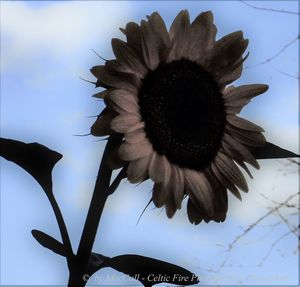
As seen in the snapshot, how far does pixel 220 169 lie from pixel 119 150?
12cm

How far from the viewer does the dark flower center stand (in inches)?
21.2

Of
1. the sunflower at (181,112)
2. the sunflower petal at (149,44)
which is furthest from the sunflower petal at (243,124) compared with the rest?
the sunflower petal at (149,44)

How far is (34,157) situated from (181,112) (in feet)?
0.43

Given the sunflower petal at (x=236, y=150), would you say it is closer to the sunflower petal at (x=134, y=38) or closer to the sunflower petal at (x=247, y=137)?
the sunflower petal at (x=247, y=137)

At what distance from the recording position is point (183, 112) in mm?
559

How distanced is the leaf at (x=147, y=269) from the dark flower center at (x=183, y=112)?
0.09 metres

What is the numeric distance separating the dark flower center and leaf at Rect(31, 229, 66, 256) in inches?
4.5

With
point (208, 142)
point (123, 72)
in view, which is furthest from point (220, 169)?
point (123, 72)

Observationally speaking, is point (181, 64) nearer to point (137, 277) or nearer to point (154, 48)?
point (154, 48)

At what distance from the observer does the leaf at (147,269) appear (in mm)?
551

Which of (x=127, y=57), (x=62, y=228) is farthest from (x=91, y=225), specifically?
(x=127, y=57)

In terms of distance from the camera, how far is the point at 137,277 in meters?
0.57
